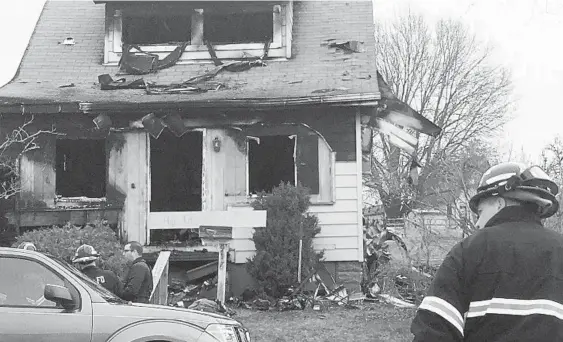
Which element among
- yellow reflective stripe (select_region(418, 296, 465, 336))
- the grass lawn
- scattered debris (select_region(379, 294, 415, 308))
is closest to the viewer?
yellow reflective stripe (select_region(418, 296, 465, 336))

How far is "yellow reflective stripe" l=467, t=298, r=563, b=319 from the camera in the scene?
11.0 feet

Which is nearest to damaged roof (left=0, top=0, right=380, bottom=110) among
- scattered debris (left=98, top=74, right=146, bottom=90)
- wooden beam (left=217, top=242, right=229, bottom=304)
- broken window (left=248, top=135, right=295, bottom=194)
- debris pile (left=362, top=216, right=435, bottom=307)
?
scattered debris (left=98, top=74, right=146, bottom=90)

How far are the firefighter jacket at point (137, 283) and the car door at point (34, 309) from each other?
216 centimetres

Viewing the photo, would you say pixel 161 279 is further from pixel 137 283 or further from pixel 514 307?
pixel 514 307

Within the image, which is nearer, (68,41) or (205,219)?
(205,219)

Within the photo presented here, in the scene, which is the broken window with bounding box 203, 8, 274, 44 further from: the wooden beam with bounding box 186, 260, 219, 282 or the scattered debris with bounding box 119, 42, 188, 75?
the wooden beam with bounding box 186, 260, 219, 282

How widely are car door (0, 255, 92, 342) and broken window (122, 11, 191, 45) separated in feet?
32.3

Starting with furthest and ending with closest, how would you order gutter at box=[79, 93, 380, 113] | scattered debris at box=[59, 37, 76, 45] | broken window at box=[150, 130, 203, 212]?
broken window at box=[150, 130, 203, 212] → scattered debris at box=[59, 37, 76, 45] → gutter at box=[79, 93, 380, 113]

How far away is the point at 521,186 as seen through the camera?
356 cm

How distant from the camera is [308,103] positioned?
549 inches

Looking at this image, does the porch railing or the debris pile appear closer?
the porch railing

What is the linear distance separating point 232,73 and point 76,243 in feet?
16.0

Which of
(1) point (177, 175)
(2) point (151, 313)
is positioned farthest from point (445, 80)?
(2) point (151, 313)

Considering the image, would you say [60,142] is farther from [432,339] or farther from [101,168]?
[432,339]
